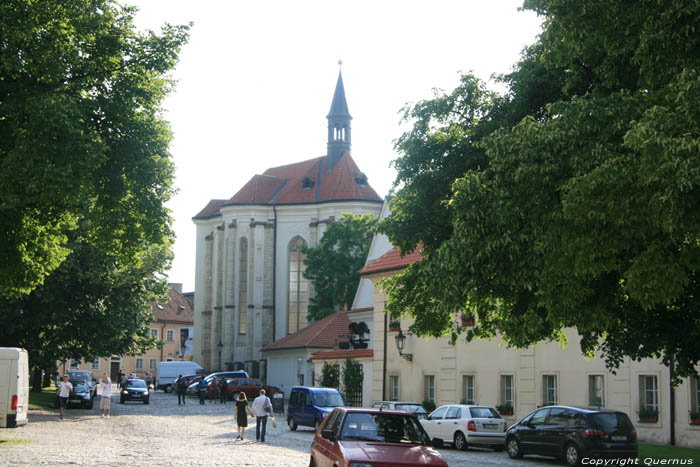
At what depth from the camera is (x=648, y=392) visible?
83.5 ft

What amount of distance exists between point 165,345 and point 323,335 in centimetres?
5812

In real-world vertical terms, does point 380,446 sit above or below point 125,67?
below

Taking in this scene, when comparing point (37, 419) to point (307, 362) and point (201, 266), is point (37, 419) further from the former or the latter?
point (201, 266)

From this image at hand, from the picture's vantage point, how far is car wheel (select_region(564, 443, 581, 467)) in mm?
19656

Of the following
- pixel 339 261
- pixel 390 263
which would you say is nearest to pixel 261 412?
pixel 390 263

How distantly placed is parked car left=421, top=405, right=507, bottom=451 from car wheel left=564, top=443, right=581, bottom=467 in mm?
4183

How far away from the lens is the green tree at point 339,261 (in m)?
70.9

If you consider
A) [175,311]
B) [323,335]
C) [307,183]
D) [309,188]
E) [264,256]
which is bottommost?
[323,335]

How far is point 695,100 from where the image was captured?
11172mm

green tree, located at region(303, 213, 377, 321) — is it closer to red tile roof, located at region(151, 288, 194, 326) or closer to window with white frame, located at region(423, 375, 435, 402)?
window with white frame, located at region(423, 375, 435, 402)

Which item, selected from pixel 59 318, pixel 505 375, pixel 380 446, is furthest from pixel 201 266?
pixel 380 446

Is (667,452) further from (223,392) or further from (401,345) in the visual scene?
(223,392)

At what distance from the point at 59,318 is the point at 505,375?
19.8 metres

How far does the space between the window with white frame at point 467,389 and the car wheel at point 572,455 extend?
1198 centimetres
